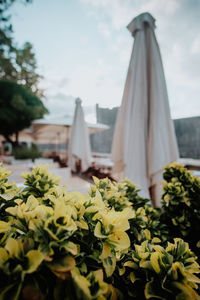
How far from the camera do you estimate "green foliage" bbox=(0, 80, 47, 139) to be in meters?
12.0

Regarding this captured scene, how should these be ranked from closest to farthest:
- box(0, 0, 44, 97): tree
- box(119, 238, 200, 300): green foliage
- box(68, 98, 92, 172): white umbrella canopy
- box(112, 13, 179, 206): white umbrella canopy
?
1. box(119, 238, 200, 300): green foliage
2. box(112, 13, 179, 206): white umbrella canopy
3. box(68, 98, 92, 172): white umbrella canopy
4. box(0, 0, 44, 97): tree

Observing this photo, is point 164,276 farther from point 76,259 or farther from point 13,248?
point 13,248

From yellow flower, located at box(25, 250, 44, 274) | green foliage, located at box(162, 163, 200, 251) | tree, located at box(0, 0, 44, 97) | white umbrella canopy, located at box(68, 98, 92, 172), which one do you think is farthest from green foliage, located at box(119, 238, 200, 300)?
tree, located at box(0, 0, 44, 97)

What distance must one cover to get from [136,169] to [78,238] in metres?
1.88

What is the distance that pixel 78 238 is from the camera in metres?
0.62

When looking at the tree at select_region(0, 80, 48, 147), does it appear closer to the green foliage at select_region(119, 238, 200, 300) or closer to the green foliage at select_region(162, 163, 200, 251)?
the green foliage at select_region(162, 163, 200, 251)

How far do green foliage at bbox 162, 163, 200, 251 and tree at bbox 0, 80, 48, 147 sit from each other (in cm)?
1320

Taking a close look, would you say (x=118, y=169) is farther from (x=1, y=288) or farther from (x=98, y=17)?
(x=98, y=17)

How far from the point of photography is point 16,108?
40.1 ft

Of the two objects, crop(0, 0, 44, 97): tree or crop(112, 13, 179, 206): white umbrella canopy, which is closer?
crop(112, 13, 179, 206): white umbrella canopy

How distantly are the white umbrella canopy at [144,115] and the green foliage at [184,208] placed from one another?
69cm

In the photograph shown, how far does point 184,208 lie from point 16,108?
542 inches

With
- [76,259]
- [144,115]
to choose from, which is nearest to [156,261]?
[76,259]

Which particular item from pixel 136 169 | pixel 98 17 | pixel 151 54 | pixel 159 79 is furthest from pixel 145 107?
pixel 98 17
